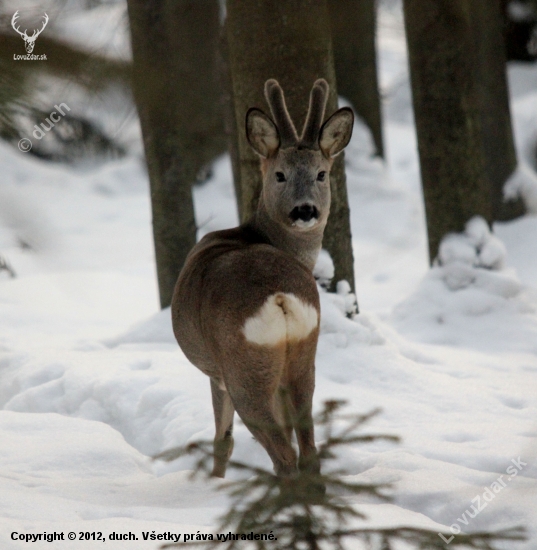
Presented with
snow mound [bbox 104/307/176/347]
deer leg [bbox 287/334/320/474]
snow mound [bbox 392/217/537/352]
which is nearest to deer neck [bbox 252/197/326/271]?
deer leg [bbox 287/334/320/474]

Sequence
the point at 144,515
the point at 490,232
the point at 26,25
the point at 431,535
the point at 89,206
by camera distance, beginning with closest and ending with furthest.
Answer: the point at 26,25 → the point at 431,535 → the point at 144,515 → the point at 490,232 → the point at 89,206

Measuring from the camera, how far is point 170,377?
5582 mm

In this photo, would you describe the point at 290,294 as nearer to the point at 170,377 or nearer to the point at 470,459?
the point at 470,459

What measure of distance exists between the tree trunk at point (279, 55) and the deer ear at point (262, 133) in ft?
3.45

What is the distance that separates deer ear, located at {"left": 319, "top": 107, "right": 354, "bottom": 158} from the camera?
443 centimetres

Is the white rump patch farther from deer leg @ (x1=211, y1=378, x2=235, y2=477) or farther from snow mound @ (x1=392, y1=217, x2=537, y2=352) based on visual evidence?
snow mound @ (x1=392, y1=217, x2=537, y2=352)

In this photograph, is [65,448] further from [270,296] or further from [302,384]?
[270,296]

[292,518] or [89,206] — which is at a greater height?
[292,518]

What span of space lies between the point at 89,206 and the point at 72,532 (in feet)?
39.8

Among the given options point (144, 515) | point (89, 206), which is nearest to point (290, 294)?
point (144, 515)

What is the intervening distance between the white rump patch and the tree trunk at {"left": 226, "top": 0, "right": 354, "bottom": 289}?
2.52 m

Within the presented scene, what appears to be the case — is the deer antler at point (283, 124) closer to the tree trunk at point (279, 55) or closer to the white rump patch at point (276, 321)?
the tree trunk at point (279, 55)

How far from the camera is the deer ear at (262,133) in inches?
172

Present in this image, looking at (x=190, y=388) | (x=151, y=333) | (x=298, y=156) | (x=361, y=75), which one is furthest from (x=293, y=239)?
(x=361, y=75)
